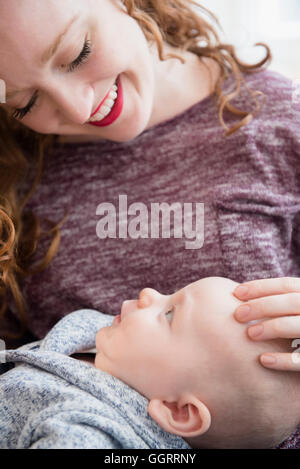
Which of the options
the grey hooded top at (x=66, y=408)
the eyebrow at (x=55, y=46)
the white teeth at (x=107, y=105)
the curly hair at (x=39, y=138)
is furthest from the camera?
the curly hair at (x=39, y=138)

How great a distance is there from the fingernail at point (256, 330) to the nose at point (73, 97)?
0.56 meters

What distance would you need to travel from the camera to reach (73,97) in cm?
102

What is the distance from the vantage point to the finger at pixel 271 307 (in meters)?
0.88

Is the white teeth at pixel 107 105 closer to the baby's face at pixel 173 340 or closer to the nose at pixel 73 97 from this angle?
the nose at pixel 73 97

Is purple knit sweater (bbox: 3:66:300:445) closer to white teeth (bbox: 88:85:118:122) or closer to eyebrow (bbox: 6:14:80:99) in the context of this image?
white teeth (bbox: 88:85:118:122)

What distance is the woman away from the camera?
1.12 m

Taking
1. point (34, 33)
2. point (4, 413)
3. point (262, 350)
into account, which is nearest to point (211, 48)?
point (34, 33)

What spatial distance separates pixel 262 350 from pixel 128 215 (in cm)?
52

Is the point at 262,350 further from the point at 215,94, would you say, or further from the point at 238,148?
the point at 215,94

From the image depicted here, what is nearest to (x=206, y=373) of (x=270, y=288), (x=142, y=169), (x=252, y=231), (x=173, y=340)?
(x=173, y=340)

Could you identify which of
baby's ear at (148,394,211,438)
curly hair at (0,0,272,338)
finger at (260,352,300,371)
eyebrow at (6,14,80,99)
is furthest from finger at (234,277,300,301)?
eyebrow at (6,14,80,99)

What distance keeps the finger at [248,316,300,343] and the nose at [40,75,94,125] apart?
565mm

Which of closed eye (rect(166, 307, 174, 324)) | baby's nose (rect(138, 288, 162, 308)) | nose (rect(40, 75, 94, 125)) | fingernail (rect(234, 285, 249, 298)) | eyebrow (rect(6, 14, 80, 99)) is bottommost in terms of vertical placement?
closed eye (rect(166, 307, 174, 324))

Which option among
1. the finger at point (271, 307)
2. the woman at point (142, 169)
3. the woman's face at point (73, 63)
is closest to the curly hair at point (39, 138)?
the woman at point (142, 169)
